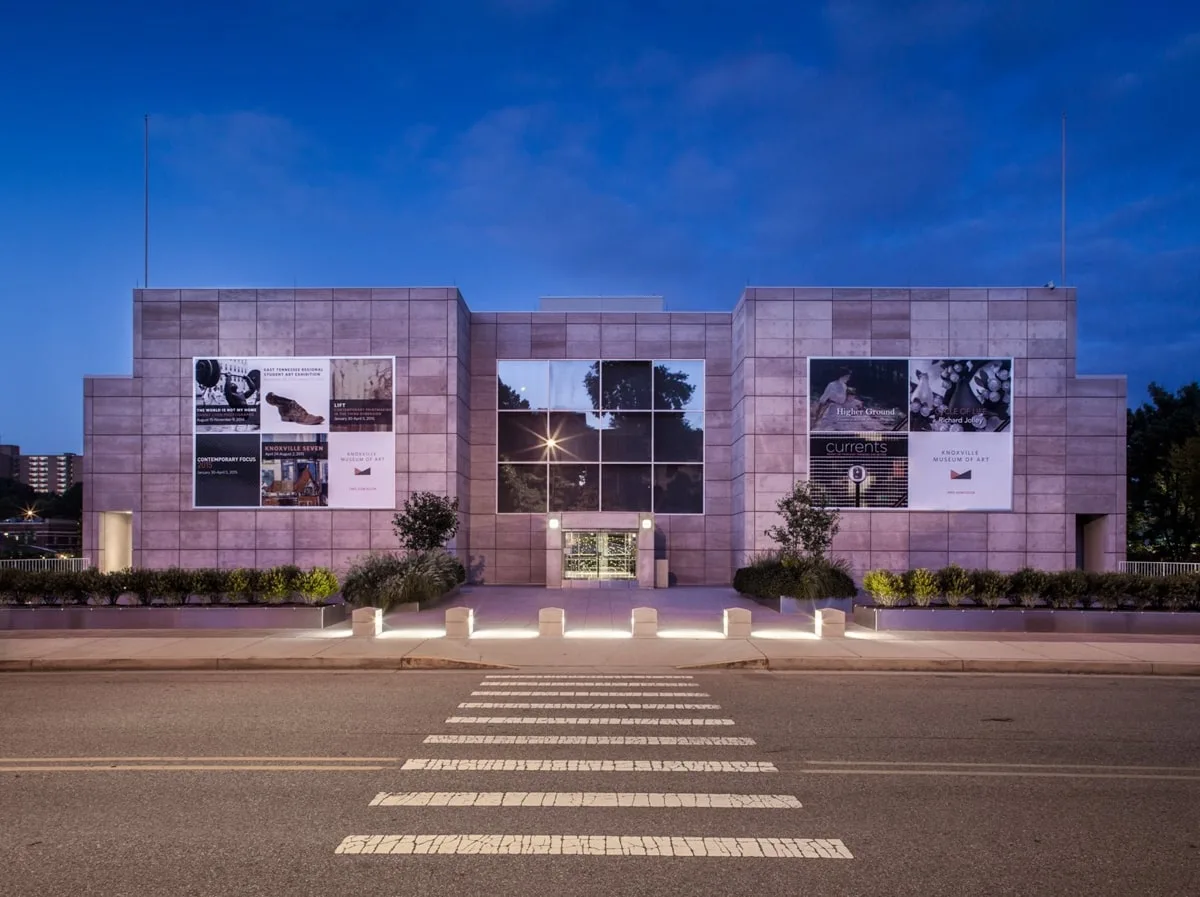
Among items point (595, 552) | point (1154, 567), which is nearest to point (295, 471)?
point (595, 552)

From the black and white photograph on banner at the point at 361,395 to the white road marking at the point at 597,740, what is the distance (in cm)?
2421

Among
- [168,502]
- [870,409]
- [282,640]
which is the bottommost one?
[282,640]

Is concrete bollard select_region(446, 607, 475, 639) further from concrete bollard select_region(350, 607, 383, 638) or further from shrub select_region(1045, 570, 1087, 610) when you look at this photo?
shrub select_region(1045, 570, 1087, 610)

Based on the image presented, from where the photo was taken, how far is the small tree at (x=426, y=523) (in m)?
28.0

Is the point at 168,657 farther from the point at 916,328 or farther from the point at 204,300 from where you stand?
the point at 916,328

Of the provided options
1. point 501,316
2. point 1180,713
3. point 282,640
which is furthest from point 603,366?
point 1180,713

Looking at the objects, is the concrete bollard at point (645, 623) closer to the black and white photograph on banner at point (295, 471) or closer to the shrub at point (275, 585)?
the shrub at point (275, 585)

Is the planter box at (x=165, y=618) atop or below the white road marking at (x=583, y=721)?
below

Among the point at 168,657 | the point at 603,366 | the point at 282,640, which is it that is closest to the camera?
the point at 168,657

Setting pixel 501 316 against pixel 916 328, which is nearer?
pixel 916 328

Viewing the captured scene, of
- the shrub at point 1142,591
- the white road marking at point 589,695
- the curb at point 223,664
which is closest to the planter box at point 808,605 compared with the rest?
the shrub at point 1142,591

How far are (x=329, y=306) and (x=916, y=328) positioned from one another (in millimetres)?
23206

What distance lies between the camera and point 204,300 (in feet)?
108

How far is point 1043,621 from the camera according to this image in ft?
61.5
